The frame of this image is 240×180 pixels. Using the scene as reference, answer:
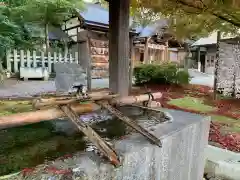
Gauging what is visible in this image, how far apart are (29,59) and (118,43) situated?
397 inches

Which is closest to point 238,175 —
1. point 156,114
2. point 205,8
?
point 156,114

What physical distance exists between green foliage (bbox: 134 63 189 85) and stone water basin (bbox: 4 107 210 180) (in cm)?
844

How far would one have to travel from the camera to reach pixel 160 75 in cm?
1149

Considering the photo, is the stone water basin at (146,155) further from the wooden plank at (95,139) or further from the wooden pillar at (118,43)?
the wooden pillar at (118,43)

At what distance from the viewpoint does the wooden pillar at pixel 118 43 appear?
2854 millimetres

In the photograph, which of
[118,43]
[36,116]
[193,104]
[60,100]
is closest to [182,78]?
[193,104]

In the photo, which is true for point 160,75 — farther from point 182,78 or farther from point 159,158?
point 159,158

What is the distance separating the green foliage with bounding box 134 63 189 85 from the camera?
1154 cm

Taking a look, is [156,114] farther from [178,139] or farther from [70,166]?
[70,166]

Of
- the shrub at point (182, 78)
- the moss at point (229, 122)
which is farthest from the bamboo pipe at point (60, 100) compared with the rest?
the shrub at point (182, 78)

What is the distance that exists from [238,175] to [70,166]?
269 cm

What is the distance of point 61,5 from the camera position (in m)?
12.6

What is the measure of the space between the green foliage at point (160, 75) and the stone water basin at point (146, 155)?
8440mm

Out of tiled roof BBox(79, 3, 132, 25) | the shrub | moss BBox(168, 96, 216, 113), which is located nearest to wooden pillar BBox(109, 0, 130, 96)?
moss BBox(168, 96, 216, 113)
